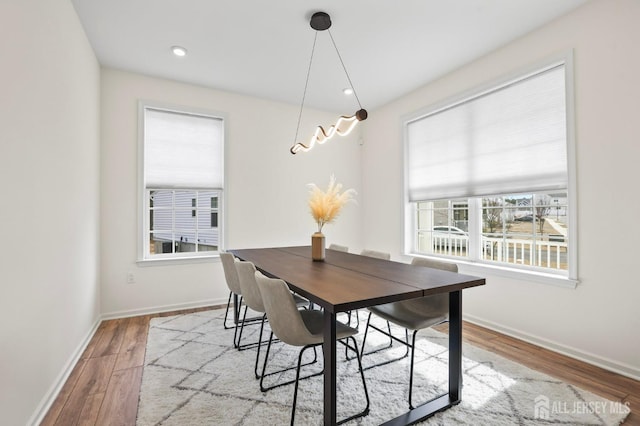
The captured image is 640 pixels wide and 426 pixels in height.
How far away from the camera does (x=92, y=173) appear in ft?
10.2

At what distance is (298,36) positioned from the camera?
2.87 metres

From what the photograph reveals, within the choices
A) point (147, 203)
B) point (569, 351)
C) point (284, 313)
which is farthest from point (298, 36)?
point (569, 351)

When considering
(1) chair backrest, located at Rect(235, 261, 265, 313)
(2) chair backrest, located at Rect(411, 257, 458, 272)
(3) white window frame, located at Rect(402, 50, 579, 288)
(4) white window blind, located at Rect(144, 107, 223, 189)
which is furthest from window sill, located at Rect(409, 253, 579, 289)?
(4) white window blind, located at Rect(144, 107, 223, 189)

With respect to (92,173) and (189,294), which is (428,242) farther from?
(92,173)

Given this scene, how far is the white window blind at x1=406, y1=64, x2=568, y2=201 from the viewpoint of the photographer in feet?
8.89

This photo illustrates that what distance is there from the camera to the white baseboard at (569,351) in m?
2.23

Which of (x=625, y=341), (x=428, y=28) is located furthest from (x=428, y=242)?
(x=428, y=28)

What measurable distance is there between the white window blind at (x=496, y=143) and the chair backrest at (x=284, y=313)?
97.5 inches

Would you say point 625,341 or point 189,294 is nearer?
point 625,341

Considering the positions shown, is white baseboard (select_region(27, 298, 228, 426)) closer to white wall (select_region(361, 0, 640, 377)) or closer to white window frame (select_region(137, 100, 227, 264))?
white window frame (select_region(137, 100, 227, 264))

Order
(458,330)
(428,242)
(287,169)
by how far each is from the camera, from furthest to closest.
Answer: (287,169) < (428,242) < (458,330)

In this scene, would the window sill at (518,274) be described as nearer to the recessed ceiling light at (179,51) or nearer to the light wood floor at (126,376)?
the light wood floor at (126,376)

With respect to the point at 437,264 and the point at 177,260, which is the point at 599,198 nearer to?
the point at 437,264

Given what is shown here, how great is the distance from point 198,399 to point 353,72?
11.2 ft
